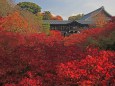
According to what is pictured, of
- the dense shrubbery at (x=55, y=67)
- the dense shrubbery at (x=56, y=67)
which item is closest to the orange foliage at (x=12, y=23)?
the dense shrubbery at (x=56, y=67)

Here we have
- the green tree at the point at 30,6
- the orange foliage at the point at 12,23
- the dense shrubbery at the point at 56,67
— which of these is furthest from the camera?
the green tree at the point at 30,6

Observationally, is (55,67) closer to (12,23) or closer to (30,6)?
(12,23)

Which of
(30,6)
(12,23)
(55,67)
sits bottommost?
(55,67)

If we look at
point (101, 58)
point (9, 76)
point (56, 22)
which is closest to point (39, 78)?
point (9, 76)

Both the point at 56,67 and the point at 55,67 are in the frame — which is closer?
the point at 56,67

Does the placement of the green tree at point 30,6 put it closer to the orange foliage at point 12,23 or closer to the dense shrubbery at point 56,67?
the orange foliage at point 12,23

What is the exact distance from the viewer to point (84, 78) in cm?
1455

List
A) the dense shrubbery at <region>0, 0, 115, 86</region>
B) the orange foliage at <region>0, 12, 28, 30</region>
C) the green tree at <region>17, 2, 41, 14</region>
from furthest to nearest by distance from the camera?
the green tree at <region>17, 2, 41, 14</region>, the orange foliage at <region>0, 12, 28, 30</region>, the dense shrubbery at <region>0, 0, 115, 86</region>

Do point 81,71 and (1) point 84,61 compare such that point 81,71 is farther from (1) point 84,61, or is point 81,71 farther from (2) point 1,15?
(2) point 1,15

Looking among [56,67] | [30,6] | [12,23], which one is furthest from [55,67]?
[30,6]

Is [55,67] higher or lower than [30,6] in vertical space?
lower

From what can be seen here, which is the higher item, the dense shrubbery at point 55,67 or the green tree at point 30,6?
the green tree at point 30,6

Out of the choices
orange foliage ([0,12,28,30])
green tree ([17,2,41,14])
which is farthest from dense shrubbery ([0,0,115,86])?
green tree ([17,2,41,14])

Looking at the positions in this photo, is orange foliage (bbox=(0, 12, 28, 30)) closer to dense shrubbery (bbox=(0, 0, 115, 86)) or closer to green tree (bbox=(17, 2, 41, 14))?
dense shrubbery (bbox=(0, 0, 115, 86))
